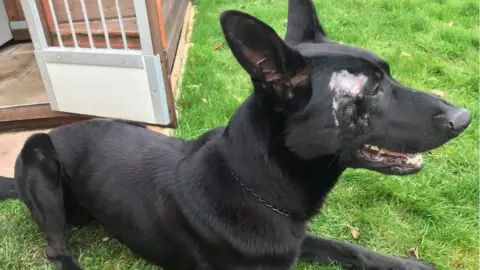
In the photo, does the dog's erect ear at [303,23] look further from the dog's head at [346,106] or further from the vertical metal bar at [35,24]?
the vertical metal bar at [35,24]

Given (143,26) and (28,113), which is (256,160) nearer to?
(143,26)

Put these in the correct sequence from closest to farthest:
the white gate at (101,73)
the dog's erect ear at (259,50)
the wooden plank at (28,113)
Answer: the dog's erect ear at (259,50) → the white gate at (101,73) → the wooden plank at (28,113)

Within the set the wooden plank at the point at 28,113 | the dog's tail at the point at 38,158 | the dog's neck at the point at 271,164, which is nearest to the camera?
the dog's neck at the point at 271,164

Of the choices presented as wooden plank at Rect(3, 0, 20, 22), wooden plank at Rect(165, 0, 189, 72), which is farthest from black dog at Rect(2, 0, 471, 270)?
wooden plank at Rect(3, 0, 20, 22)

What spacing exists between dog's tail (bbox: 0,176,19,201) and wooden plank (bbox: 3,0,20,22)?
138 inches

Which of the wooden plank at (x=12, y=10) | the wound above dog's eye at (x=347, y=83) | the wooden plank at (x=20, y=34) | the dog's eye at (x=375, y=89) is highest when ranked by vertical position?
the wound above dog's eye at (x=347, y=83)

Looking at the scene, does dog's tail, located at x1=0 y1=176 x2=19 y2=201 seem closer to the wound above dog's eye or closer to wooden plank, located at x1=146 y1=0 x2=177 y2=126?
wooden plank, located at x1=146 y1=0 x2=177 y2=126

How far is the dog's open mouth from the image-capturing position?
75.5 inches

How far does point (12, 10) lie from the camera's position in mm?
5844

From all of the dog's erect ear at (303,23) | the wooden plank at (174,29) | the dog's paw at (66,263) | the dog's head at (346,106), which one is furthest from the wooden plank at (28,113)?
the dog's head at (346,106)

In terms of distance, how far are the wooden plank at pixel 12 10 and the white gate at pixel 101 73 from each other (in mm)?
2318

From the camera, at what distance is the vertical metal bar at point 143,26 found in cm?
344

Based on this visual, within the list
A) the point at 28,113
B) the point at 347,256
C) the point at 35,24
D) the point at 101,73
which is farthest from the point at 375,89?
the point at 28,113

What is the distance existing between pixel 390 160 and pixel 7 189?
2383 mm
